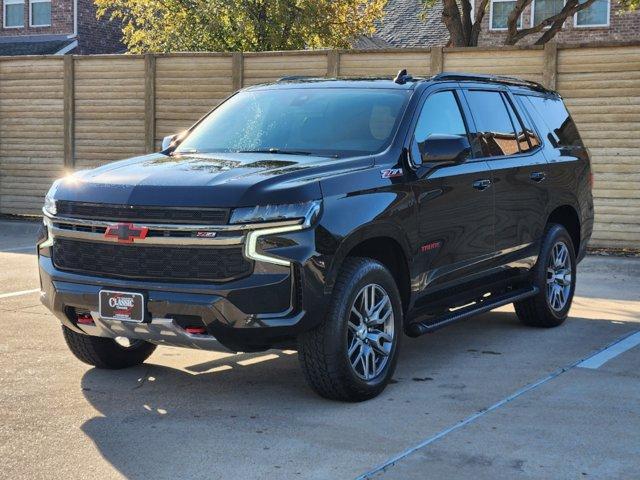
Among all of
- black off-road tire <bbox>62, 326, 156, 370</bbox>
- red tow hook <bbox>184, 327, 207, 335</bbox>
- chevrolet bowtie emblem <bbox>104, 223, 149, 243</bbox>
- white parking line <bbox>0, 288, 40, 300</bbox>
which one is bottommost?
white parking line <bbox>0, 288, 40, 300</bbox>

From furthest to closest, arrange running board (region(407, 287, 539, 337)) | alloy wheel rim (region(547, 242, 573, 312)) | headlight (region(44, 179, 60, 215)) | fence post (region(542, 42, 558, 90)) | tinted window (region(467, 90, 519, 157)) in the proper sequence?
fence post (region(542, 42, 558, 90))
alloy wheel rim (region(547, 242, 573, 312))
tinted window (region(467, 90, 519, 157))
running board (region(407, 287, 539, 337))
headlight (region(44, 179, 60, 215))

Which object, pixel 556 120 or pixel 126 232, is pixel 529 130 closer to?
pixel 556 120

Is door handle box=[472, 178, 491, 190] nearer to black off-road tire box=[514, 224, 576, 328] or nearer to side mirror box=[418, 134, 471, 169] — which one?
side mirror box=[418, 134, 471, 169]

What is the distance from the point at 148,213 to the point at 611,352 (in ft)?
11.8

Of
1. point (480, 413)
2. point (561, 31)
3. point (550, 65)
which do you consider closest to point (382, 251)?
point (480, 413)

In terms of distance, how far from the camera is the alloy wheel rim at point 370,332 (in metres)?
5.89

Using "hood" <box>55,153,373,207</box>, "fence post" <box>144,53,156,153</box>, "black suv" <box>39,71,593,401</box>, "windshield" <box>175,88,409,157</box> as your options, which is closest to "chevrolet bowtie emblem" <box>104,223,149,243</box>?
"black suv" <box>39,71,593,401</box>

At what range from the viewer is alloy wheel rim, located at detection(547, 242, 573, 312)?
27.2ft

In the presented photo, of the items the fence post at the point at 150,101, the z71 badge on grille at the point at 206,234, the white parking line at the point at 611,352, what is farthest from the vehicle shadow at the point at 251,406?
the fence post at the point at 150,101

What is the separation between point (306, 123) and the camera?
22.3 feet

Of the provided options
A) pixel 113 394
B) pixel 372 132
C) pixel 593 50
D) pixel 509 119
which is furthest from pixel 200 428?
pixel 593 50

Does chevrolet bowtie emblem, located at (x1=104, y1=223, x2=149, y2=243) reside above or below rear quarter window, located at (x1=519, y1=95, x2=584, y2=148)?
below

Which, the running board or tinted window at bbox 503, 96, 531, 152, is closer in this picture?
the running board

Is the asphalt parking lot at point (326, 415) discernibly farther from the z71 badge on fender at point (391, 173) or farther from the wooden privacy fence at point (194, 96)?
the wooden privacy fence at point (194, 96)
